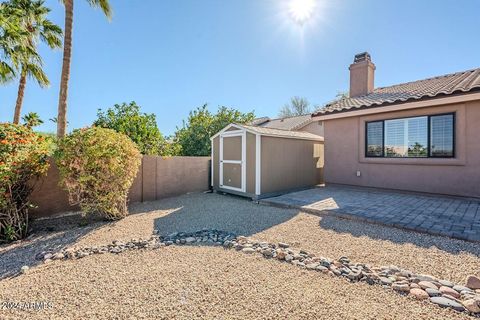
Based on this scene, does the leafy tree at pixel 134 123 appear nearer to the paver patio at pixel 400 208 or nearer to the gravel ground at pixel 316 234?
the gravel ground at pixel 316 234

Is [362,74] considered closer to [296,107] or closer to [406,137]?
[406,137]

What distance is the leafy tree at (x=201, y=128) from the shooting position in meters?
12.4

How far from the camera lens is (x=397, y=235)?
14.1 feet

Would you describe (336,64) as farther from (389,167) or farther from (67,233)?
(67,233)

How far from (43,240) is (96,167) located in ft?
5.65

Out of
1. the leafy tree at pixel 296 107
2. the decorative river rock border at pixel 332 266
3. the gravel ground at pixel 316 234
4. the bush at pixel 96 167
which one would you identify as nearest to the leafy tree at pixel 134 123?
the gravel ground at pixel 316 234

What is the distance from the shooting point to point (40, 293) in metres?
2.65

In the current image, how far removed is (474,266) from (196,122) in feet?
38.8

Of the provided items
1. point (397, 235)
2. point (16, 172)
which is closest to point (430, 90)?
point (397, 235)

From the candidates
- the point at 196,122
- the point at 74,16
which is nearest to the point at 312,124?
the point at 196,122

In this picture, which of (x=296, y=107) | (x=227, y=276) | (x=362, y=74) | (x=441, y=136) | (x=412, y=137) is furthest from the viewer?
(x=296, y=107)

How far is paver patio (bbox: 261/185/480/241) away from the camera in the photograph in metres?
4.50

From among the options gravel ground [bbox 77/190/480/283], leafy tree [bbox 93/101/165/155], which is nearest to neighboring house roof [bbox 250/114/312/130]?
leafy tree [bbox 93/101/165/155]

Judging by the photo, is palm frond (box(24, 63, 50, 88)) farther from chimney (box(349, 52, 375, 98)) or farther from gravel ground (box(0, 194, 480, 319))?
chimney (box(349, 52, 375, 98))
